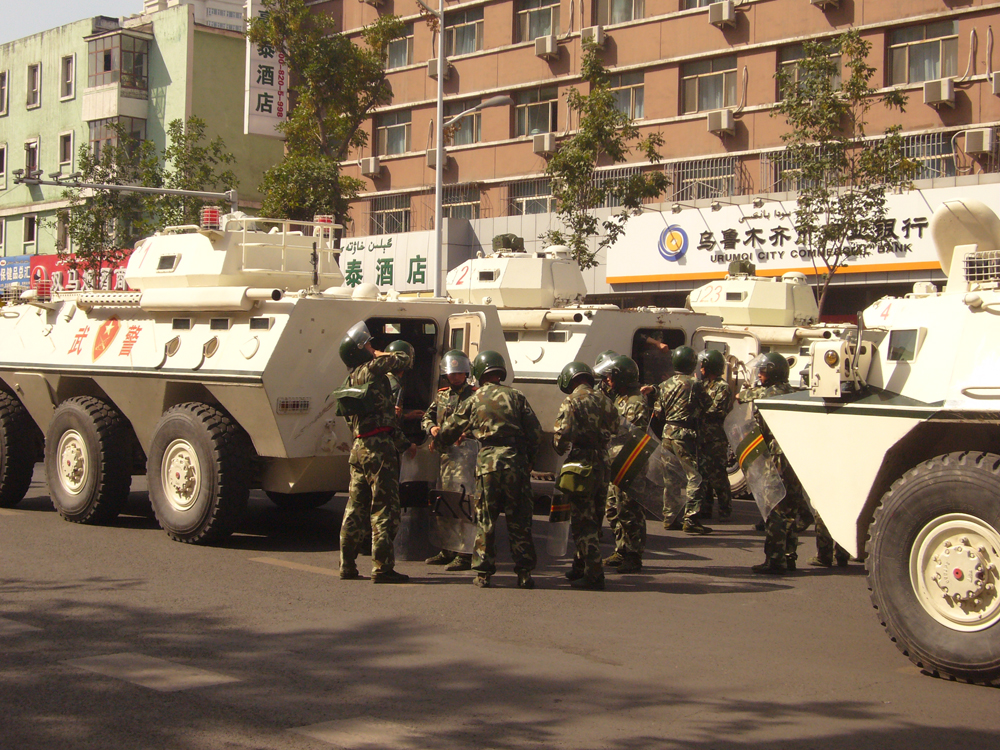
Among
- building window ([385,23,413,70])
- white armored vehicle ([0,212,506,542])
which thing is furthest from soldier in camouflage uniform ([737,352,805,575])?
building window ([385,23,413,70])

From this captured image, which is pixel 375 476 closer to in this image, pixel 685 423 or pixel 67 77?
pixel 685 423

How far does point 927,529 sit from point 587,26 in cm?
2696

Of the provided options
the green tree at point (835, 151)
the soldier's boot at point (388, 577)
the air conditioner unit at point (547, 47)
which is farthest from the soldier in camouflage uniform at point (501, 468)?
the air conditioner unit at point (547, 47)

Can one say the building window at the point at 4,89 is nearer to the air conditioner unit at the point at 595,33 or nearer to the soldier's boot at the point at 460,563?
the air conditioner unit at the point at 595,33

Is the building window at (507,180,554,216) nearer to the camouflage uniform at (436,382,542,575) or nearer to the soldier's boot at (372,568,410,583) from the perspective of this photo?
the camouflage uniform at (436,382,542,575)

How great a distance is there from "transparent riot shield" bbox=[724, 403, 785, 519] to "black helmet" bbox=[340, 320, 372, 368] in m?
2.81

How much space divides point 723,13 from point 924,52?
481cm

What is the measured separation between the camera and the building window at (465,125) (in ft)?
110

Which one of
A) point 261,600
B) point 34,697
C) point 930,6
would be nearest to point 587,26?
point 930,6

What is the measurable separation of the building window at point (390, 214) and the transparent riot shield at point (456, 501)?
26.9 metres

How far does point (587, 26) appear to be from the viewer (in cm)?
3084

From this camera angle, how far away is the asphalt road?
487 centimetres

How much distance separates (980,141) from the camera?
23.2m

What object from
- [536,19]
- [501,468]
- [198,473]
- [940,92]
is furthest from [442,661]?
[536,19]
